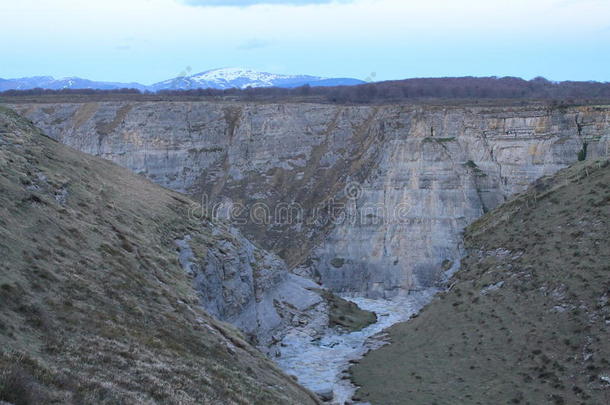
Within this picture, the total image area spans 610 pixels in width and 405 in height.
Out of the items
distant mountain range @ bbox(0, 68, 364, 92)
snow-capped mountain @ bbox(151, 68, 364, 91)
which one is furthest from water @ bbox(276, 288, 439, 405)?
snow-capped mountain @ bbox(151, 68, 364, 91)

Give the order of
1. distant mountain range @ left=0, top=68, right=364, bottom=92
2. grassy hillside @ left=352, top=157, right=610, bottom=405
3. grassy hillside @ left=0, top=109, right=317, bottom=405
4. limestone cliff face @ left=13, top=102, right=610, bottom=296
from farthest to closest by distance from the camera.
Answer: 1. distant mountain range @ left=0, top=68, right=364, bottom=92
2. limestone cliff face @ left=13, top=102, right=610, bottom=296
3. grassy hillside @ left=352, top=157, right=610, bottom=405
4. grassy hillside @ left=0, top=109, right=317, bottom=405

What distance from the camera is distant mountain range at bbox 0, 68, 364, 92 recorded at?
148m

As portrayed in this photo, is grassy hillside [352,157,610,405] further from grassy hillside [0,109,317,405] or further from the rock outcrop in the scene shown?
grassy hillside [0,109,317,405]

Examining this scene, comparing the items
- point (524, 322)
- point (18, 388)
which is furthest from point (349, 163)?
point (18, 388)

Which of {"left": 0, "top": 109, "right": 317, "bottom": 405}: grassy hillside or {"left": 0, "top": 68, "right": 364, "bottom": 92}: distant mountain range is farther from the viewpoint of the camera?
{"left": 0, "top": 68, "right": 364, "bottom": 92}: distant mountain range

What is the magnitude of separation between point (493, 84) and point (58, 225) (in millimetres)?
89241

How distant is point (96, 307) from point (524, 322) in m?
19.7

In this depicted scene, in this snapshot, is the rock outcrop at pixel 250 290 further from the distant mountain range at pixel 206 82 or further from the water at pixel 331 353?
the distant mountain range at pixel 206 82

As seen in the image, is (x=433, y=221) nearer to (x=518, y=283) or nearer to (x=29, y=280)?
(x=518, y=283)

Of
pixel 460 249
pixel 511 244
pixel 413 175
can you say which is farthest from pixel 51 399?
pixel 413 175

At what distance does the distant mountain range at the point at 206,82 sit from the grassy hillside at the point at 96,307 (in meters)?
118

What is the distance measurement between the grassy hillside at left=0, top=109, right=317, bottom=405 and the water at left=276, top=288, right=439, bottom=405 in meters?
6.91

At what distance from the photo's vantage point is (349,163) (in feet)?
206

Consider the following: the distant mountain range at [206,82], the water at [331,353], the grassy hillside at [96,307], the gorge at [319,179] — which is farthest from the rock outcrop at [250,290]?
the distant mountain range at [206,82]
